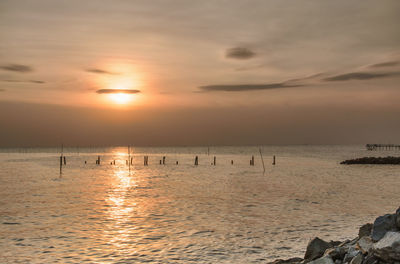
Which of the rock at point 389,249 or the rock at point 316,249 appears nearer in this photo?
the rock at point 389,249

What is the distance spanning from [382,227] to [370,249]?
112 centimetres

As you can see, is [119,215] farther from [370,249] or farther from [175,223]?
[370,249]

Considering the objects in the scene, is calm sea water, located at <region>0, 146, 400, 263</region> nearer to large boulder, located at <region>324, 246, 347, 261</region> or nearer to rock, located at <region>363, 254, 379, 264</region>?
large boulder, located at <region>324, 246, 347, 261</region>

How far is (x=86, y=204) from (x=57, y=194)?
244 inches

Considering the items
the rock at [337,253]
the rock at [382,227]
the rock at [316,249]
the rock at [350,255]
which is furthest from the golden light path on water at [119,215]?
the rock at [382,227]

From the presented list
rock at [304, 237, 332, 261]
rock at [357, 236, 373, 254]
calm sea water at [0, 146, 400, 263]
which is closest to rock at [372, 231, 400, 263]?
rock at [357, 236, 373, 254]

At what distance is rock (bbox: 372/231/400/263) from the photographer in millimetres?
6744

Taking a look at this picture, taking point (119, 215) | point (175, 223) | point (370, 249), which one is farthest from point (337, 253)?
point (119, 215)

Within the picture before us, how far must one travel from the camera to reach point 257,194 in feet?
86.3

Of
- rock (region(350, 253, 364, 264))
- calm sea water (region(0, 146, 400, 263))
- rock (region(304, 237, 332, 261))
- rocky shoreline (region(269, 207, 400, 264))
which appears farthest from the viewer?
calm sea water (region(0, 146, 400, 263))

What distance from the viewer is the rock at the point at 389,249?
22.1ft

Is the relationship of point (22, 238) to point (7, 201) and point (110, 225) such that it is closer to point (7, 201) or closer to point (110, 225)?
point (110, 225)

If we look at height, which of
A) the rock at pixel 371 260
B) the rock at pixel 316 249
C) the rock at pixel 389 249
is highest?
the rock at pixel 389 249

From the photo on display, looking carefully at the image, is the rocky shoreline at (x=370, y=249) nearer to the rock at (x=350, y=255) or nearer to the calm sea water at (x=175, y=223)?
the rock at (x=350, y=255)
